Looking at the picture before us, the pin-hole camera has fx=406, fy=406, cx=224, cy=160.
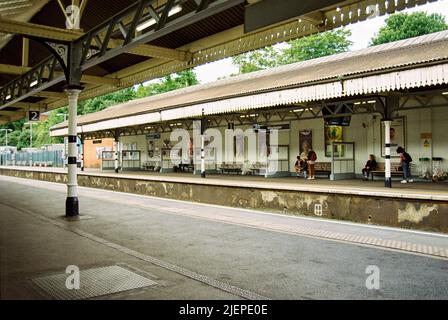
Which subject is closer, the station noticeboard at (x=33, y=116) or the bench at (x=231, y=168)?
the station noticeboard at (x=33, y=116)

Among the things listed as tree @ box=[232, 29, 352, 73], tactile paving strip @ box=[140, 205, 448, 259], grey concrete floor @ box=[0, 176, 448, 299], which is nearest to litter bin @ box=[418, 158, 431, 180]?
grey concrete floor @ box=[0, 176, 448, 299]

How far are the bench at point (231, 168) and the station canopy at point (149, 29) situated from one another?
799 cm

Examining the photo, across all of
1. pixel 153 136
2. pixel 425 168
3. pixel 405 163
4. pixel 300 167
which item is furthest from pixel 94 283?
pixel 153 136

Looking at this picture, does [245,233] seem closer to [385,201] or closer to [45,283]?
[385,201]

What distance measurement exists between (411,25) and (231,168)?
33.5m

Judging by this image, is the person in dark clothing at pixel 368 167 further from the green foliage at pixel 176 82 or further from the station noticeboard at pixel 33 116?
the green foliage at pixel 176 82

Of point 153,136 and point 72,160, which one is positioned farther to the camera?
point 153,136

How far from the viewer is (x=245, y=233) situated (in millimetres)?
7766

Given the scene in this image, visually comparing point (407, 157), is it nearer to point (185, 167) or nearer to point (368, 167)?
point (368, 167)

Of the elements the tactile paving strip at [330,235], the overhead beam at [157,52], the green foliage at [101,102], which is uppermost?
the green foliage at [101,102]

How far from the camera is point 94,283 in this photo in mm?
4613

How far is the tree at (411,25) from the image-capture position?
4269 centimetres

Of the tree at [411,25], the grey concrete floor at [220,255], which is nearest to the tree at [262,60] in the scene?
the tree at [411,25]
